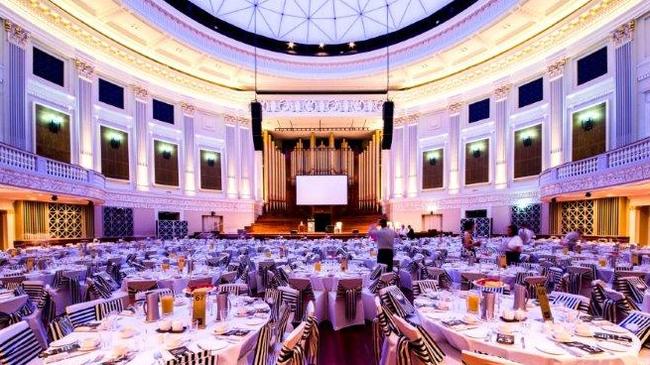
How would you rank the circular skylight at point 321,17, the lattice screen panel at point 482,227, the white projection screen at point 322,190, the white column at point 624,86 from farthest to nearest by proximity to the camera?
1. the white projection screen at point 322,190
2. the circular skylight at point 321,17
3. the lattice screen panel at point 482,227
4. the white column at point 624,86

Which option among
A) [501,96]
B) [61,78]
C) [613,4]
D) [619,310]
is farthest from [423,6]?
[619,310]

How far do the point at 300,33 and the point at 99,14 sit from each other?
8.82 m

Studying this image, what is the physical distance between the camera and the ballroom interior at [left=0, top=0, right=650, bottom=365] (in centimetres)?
301

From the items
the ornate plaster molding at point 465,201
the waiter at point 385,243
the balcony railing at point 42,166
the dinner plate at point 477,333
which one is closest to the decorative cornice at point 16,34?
the balcony railing at point 42,166

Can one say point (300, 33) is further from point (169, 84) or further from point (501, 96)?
point (501, 96)

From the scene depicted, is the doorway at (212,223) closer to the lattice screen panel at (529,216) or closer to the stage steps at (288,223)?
the stage steps at (288,223)

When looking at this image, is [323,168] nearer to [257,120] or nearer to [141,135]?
[257,120]

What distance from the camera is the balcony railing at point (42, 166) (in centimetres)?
896

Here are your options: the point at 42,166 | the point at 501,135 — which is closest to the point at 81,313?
the point at 42,166

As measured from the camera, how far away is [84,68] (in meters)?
13.8

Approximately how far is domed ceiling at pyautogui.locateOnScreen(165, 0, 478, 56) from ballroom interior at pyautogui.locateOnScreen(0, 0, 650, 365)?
4.0 inches

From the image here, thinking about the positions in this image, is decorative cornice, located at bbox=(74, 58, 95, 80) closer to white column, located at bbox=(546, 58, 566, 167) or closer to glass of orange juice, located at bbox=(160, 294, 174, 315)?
glass of orange juice, located at bbox=(160, 294, 174, 315)

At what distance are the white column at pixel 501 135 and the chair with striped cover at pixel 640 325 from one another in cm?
1404

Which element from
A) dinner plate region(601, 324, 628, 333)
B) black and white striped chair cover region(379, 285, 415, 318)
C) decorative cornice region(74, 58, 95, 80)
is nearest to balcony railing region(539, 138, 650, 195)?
dinner plate region(601, 324, 628, 333)
